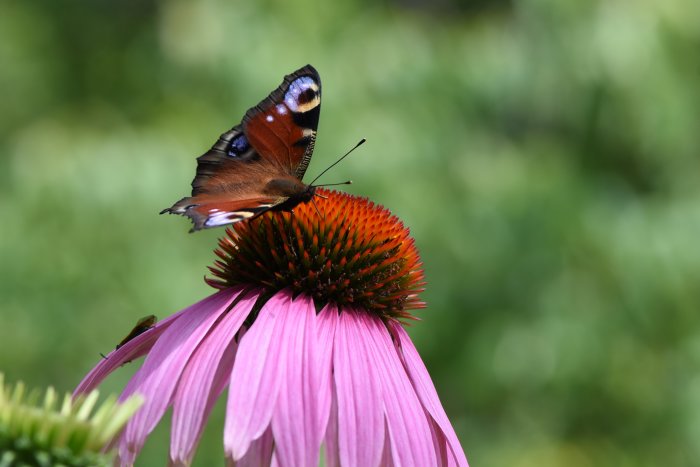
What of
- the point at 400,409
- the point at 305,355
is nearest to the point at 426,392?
the point at 400,409

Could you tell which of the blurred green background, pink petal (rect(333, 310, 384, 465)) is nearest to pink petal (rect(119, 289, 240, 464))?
pink petal (rect(333, 310, 384, 465))

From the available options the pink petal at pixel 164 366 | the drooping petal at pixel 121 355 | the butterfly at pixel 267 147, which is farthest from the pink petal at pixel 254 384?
the butterfly at pixel 267 147

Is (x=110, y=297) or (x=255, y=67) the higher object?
(x=255, y=67)

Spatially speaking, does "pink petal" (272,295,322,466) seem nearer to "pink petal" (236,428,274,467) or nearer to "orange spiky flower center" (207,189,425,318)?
"orange spiky flower center" (207,189,425,318)

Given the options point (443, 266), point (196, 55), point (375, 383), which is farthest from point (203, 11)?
point (375, 383)

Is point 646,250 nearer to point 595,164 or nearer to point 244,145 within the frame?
point 595,164

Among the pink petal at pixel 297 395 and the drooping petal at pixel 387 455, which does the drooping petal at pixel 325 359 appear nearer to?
the pink petal at pixel 297 395

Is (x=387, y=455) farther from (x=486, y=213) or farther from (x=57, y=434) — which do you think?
(x=486, y=213)
